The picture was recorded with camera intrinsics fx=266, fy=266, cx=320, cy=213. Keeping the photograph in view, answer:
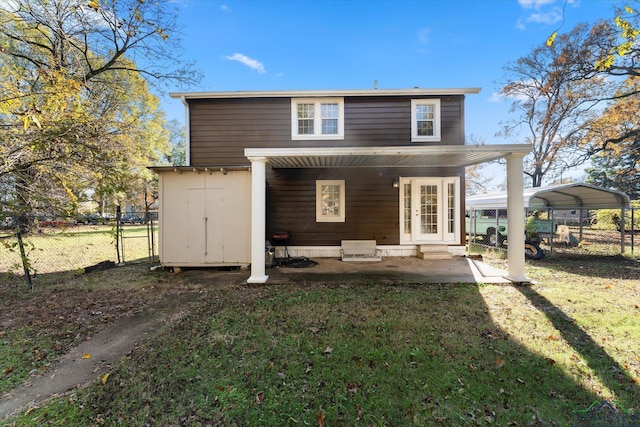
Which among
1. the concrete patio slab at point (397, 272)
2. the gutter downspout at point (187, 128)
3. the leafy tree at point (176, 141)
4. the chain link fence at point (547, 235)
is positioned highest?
the leafy tree at point (176, 141)

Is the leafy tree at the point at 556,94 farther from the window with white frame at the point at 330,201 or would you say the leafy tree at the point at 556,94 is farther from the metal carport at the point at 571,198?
the window with white frame at the point at 330,201

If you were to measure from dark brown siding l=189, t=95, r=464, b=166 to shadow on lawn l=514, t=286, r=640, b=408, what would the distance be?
18.7 feet

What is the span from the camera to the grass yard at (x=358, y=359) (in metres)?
2.18

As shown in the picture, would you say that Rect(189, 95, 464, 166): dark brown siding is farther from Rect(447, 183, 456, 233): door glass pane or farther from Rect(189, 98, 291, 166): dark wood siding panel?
Rect(447, 183, 456, 233): door glass pane

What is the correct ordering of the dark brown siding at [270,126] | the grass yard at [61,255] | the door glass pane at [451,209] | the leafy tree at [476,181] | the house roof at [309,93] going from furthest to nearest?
the leafy tree at [476,181], the dark brown siding at [270,126], the door glass pane at [451,209], the house roof at [309,93], the grass yard at [61,255]

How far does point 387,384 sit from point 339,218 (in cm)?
608

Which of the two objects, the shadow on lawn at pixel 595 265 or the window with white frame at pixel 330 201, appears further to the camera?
the window with white frame at pixel 330 201

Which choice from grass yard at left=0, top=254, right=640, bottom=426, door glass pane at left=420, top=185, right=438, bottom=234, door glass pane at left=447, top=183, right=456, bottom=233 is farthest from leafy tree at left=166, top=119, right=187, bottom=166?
door glass pane at left=447, top=183, right=456, bottom=233

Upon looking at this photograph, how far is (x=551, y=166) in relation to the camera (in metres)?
18.0

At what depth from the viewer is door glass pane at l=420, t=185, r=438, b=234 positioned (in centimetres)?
829

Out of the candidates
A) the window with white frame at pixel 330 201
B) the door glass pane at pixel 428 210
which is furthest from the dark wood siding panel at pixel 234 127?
the door glass pane at pixel 428 210

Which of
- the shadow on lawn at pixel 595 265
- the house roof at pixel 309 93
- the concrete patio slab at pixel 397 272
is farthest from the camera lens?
the house roof at pixel 309 93

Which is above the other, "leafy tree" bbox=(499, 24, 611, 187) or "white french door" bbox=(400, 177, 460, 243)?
"leafy tree" bbox=(499, 24, 611, 187)

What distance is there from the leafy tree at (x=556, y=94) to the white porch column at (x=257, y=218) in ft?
54.1
